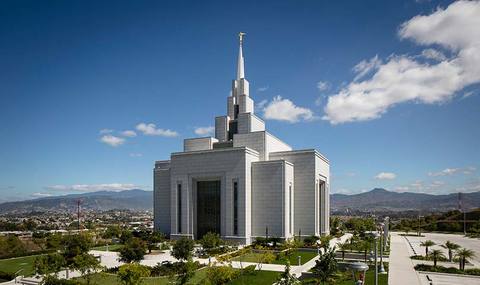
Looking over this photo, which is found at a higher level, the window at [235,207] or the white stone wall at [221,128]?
the white stone wall at [221,128]

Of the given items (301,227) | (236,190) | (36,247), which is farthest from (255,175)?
(36,247)

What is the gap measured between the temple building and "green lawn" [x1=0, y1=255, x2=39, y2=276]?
18.4 metres

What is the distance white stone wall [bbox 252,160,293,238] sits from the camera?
45094 millimetres

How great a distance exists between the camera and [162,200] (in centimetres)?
5488

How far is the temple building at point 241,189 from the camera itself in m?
45.5

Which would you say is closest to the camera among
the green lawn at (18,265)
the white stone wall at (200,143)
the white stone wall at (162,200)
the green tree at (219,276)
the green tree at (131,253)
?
the green tree at (219,276)

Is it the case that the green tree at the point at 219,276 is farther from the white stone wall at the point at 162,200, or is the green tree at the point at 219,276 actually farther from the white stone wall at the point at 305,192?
the white stone wall at the point at 162,200

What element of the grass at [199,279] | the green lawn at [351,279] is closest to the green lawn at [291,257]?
the grass at [199,279]

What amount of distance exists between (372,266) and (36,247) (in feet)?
143

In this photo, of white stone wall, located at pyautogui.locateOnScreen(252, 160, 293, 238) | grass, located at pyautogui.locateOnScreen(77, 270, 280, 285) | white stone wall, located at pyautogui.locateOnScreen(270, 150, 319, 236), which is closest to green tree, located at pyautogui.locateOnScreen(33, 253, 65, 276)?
grass, located at pyautogui.locateOnScreen(77, 270, 280, 285)

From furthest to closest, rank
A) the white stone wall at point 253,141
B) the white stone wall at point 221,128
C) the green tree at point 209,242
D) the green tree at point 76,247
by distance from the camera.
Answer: the white stone wall at point 221,128
the white stone wall at point 253,141
the green tree at point 209,242
the green tree at point 76,247

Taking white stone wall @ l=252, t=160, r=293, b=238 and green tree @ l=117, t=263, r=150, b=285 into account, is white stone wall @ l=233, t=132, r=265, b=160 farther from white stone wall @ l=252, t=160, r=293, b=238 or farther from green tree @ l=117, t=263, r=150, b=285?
green tree @ l=117, t=263, r=150, b=285

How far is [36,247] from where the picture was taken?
47406 millimetres

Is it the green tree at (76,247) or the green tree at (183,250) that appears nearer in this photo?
the green tree at (183,250)
